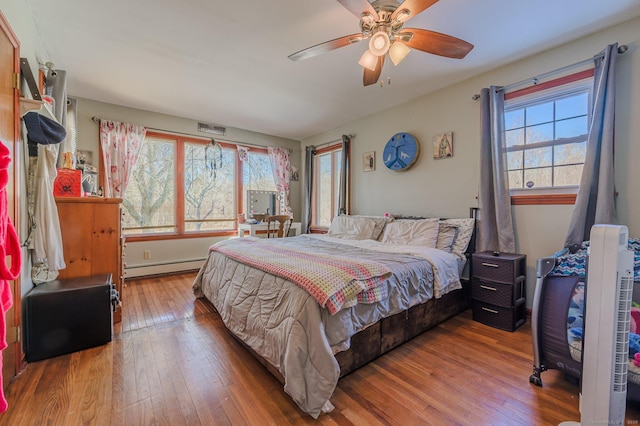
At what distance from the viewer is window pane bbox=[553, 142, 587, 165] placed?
236 centimetres

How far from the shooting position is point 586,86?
91.1 inches

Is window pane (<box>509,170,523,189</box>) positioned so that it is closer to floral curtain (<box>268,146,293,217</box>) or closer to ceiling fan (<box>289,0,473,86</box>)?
ceiling fan (<box>289,0,473,86</box>)

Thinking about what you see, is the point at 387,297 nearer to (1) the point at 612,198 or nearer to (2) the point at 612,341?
(2) the point at 612,341

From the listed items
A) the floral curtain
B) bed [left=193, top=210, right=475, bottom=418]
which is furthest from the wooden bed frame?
the floral curtain

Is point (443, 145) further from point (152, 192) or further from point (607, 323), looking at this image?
point (152, 192)

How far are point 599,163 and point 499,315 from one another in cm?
148

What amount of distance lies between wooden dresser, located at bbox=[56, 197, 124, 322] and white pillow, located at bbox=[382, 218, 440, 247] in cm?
277

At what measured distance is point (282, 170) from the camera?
5.38 meters

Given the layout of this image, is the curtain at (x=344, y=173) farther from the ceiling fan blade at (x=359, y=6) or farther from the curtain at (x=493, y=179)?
the ceiling fan blade at (x=359, y=6)

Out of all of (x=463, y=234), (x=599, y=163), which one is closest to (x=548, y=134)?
(x=599, y=163)

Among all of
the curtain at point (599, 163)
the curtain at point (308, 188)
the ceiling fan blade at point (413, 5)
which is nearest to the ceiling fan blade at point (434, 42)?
the ceiling fan blade at point (413, 5)

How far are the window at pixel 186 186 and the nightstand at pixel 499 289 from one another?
3934 mm

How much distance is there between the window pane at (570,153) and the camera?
2.36 meters

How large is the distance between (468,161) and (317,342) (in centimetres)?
265
